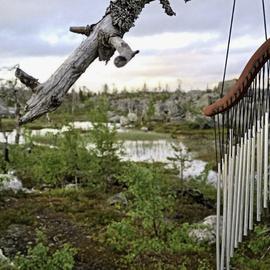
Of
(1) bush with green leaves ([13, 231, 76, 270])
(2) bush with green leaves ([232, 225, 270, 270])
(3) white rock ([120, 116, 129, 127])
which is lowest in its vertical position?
(2) bush with green leaves ([232, 225, 270, 270])

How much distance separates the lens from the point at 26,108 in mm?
2746

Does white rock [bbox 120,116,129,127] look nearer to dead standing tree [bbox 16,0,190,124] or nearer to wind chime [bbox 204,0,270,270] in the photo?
wind chime [bbox 204,0,270,270]

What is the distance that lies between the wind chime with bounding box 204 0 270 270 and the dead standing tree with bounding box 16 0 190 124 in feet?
3.19

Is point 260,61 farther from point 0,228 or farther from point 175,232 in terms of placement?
point 0,228

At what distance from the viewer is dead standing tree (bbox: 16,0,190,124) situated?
2709 millimetres

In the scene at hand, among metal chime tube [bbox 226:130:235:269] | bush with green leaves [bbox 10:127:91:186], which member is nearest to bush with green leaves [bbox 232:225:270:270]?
metal chime tube [bbox 226:130:235:269]

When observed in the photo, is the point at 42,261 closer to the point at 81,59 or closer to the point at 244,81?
the point at 244,81

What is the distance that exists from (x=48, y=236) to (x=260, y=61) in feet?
29.4

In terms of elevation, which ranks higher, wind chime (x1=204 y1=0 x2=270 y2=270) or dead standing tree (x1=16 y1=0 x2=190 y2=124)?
dead standing tree (x1=16 y1=0 x2=190 y2=124)

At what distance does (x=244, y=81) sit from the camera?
342 cm

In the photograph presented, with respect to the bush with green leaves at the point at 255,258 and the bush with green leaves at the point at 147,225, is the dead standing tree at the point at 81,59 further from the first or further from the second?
the bush with green leaves at the point at 147,225

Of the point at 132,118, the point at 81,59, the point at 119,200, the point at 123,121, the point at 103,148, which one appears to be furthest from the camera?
the point at 132,118

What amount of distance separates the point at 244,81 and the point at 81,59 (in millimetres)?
A: 1228

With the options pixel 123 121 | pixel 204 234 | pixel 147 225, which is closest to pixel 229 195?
pixel 147 225
